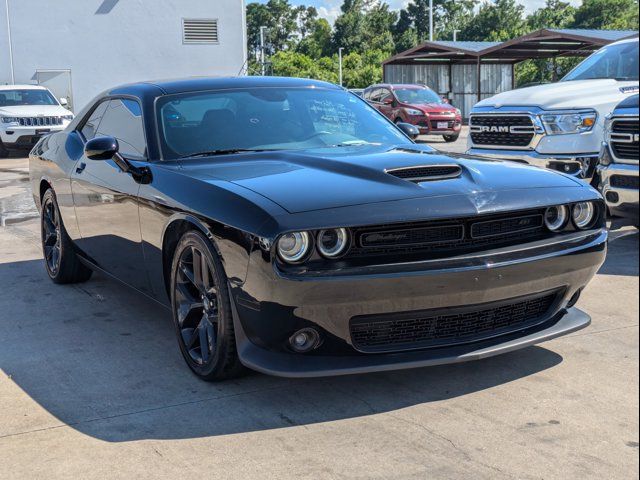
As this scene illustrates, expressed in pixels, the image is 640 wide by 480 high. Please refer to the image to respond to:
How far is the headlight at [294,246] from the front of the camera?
317 centimetres

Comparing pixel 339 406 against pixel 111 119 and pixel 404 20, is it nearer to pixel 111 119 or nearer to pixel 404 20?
pixel 111 119

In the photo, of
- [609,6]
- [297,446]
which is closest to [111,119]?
[297,446]

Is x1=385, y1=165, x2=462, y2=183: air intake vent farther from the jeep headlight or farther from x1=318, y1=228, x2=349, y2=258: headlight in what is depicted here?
the jeep headlight

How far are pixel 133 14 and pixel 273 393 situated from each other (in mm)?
26295

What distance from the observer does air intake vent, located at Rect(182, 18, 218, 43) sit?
93.9 ft

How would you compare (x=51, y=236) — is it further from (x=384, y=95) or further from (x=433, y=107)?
(x=384, y=95)

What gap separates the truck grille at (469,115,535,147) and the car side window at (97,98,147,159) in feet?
13.7

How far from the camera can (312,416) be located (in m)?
3.31

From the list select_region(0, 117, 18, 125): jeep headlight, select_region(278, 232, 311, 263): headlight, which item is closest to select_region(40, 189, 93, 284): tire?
select_region(278, 232, 311, 263): headlight

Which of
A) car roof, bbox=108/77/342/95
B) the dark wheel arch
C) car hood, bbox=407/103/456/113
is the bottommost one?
the dark wheel arch

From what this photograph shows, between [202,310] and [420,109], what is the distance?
19.2 metres

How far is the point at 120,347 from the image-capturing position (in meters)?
4.38

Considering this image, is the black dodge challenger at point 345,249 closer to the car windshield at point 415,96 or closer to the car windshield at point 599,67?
the car windshield at point 599,67

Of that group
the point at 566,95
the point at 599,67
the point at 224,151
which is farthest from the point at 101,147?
the point at 599,67
